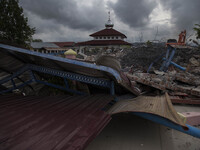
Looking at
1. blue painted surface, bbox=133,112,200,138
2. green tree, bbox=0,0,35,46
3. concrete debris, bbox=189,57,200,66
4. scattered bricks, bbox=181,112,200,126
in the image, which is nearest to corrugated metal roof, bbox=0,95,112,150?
blue painted surface, bbox=133,112,200,138

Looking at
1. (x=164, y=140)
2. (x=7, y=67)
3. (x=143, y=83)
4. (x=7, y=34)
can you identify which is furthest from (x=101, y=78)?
(x=7, y=34)

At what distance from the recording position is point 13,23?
419 inches

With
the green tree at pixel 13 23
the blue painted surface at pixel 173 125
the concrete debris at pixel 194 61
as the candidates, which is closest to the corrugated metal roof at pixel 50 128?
the blue painted surface at pixel 173 125

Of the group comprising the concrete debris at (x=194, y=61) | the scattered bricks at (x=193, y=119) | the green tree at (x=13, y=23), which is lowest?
the scattered bricks at (x=193, y=119)

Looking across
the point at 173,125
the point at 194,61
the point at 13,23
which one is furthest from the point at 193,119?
the point at 13,23

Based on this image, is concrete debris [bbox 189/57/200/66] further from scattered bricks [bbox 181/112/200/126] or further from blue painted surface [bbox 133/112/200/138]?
blue painted surface [bbox 133/112/200/138]

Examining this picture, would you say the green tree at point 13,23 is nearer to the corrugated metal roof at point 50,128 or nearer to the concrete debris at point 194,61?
the corrugated metal roof at point 50,128

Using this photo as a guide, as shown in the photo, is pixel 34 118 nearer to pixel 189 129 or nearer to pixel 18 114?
pixel 18 114

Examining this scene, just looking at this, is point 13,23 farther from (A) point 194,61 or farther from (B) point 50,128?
(A) point 194,61

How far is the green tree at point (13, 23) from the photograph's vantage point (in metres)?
10.3

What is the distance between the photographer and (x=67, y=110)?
2270 millimetres

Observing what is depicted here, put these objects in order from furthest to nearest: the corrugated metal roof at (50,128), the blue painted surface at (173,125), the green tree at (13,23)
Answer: the green tree at (13,23)
the blue painted surface at (173,125)
the corrugated metal roof at (50,128)

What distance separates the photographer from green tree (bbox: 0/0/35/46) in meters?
10.3

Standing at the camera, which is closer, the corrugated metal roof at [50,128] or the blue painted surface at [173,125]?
the corrugated metal roof at [50,128]
